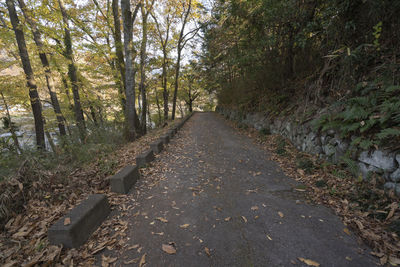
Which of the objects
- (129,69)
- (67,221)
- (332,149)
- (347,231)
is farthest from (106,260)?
(129,69)

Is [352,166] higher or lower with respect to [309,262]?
higher

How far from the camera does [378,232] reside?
193cm

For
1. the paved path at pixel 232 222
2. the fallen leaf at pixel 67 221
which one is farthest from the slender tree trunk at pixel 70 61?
the fallen leaf at pixel 67 221

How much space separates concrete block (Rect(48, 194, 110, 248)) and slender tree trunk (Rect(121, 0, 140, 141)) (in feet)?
16.9

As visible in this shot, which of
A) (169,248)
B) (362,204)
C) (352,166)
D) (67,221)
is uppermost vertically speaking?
(352,166)

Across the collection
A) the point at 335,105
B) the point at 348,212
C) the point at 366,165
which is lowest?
the point at 348,212

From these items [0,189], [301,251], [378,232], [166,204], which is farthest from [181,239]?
[0,189]

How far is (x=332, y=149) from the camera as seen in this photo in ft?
11.0

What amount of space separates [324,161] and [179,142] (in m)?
4.74

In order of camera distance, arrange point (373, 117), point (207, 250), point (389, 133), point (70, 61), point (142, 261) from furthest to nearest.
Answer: point (70, 61), point (373, 117), point (389, 133), point (207, 250), point (142, 261)

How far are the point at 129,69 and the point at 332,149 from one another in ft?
22.7

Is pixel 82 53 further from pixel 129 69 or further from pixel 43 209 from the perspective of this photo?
pixel 43 209

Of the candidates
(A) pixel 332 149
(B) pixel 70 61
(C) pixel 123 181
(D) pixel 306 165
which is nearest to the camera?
(C) pixel 123 181

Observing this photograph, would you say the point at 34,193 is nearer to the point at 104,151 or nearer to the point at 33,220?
the point at 33,220
